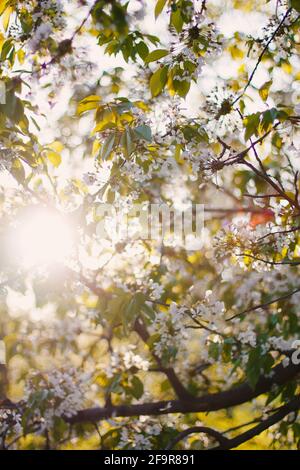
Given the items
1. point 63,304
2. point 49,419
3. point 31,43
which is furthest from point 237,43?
point 49,419

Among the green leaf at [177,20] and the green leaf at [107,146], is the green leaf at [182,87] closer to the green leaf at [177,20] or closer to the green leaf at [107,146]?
the green leaf at [177,20]

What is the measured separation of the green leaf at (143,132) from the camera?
1.97m

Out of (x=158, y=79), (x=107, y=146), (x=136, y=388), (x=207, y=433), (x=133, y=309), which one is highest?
(x=158, y=79)

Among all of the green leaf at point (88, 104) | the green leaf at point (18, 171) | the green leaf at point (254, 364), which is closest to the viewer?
the green leaf at point (88, 104)

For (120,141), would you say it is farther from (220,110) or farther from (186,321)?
(186,321)

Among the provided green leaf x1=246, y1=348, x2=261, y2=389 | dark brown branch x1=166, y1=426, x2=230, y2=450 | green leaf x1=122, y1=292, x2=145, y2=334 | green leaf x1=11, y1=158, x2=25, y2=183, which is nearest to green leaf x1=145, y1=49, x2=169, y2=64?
green leaf x1=11, y1=158, x2=25, y2=183

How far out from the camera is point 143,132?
199 centimetres

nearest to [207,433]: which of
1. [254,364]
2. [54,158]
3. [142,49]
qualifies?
[254,364]

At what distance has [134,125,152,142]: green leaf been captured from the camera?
77.6 inches

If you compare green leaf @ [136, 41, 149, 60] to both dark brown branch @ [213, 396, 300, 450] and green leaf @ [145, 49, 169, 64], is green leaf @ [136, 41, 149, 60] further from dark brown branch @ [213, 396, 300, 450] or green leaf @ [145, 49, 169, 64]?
dark brown branch @ [213, 396, 300, 450]

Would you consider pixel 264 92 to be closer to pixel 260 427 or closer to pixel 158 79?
pixel 158 79

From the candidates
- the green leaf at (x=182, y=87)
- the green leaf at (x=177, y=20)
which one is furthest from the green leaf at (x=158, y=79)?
the green leaf at (x=177, y=20)

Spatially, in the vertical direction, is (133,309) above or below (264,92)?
below

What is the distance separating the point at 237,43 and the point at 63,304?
1.73 metres
